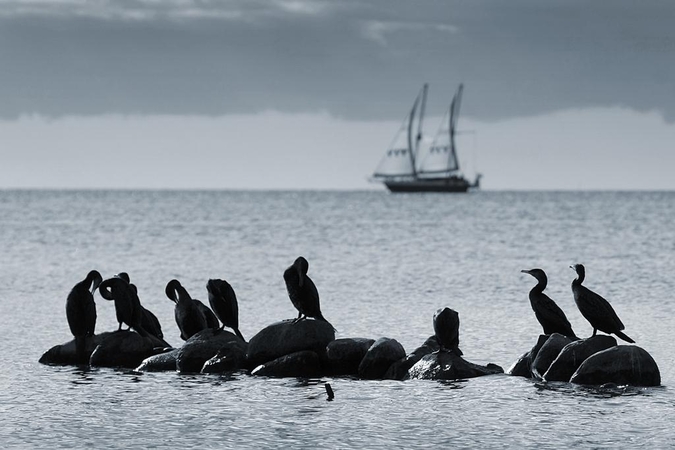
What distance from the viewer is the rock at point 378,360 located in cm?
1992

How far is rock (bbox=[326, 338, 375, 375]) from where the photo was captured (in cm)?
2023

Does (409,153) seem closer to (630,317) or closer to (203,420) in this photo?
(630,317)

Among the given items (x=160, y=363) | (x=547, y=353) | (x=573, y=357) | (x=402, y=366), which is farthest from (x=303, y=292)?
(x=573, y=357)

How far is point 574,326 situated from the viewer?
28.6 m

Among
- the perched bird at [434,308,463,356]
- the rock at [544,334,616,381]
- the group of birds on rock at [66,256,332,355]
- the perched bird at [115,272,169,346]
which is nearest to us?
the rock at [544,334,616,381]

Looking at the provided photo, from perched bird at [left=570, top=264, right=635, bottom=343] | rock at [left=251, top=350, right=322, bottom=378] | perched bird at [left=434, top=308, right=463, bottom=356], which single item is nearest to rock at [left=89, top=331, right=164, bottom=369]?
rock at [left=251, top=350, right=322, bottom=378]

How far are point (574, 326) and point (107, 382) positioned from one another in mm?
13101

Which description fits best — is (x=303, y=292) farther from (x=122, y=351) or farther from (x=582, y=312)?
(x=582, y=312)

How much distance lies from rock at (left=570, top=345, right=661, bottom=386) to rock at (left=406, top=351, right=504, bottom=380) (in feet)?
5.70

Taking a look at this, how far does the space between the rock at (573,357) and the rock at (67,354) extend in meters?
8.23

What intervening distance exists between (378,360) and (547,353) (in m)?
2.78

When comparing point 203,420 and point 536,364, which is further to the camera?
point 536,364

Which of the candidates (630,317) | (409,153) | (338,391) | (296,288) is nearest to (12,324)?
(296,288)

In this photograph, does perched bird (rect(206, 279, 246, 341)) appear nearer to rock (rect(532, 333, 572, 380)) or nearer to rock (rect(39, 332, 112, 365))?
rock (rect(39, 332, 112, 365))
